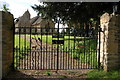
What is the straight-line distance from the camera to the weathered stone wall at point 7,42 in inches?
Answer: 208

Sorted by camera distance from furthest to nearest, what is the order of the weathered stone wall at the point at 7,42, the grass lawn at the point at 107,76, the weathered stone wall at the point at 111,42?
1. the weathered stone wall at the point at 111,42
2. the weathered stone wall at the point at 7,42
3. the grass lawn at the point at 107,76

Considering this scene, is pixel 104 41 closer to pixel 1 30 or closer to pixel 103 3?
pixel 1 30

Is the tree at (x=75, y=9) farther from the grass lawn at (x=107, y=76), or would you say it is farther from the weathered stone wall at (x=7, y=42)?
the grass lawn at (x=107, y=76)

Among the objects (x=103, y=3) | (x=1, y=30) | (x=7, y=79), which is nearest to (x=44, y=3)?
(x=103, y=3)

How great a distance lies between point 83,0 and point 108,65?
5.88 m

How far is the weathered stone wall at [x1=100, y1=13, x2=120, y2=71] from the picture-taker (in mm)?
5812

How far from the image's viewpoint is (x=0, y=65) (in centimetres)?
518

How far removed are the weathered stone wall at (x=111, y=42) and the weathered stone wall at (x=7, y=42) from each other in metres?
3.58

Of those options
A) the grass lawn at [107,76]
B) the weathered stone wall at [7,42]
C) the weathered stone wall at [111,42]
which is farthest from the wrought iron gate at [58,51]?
the grass lawn at [107,76]

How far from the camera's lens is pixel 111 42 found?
5.87 metres

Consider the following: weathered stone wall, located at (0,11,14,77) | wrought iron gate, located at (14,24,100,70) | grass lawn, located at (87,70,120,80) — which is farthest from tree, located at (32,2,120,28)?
grass lawn, located at (87,70,120,80)

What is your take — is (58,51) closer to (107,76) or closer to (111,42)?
(111,42)

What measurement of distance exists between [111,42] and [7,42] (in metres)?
3.80

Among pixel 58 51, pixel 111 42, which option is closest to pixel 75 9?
pixel 58 51
